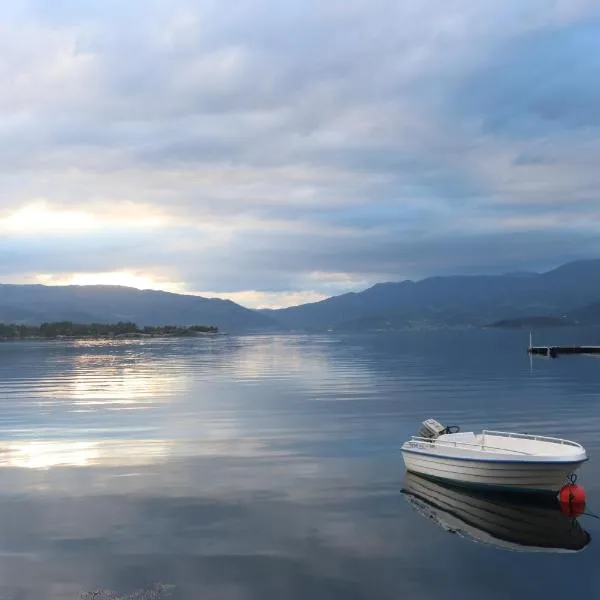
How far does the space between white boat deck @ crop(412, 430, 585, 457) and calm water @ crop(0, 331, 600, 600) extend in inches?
87.7

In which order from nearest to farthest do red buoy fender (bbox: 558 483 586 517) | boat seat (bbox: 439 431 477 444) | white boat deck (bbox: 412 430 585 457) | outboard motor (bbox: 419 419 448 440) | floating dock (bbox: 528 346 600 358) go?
red buoy fender (bbox: 558 483 586 517), white boat deck (bbox: 412 430 585 457), boat seat (bbox: 439 431 477 444), outboard motor (bbox: 419 419 448 440), floating dock (bbox: 528 346 600 358)

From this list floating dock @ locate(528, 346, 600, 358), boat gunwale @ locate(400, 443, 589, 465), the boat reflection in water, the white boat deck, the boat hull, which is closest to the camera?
the boat reflection in water

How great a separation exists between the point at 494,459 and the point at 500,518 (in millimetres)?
3041

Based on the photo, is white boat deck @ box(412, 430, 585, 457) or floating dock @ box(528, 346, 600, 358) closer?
white boat deck @ box(412, 430, 585, 457)

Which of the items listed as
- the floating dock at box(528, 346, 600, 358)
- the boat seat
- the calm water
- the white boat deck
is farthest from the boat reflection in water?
the floating dock at box(528, 346, 600, 358)

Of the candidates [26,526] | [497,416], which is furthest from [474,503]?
[497,416]

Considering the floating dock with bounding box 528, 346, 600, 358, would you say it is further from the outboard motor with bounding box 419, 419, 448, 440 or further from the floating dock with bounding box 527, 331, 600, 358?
the outboard motor with bounding box 419, 419, 448, 440

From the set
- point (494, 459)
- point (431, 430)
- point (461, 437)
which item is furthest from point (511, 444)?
point (494, 459)

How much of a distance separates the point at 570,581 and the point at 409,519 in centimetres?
754

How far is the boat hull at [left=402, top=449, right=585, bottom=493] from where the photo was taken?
28.9 metres

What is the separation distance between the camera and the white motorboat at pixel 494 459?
95.2ft

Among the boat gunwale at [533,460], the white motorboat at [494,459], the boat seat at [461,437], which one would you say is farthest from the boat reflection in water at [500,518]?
the boat seat at [461,437]

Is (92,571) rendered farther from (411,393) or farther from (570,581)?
(411,393)

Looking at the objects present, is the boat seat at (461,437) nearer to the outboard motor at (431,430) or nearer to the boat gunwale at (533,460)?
the outboard motor at (431,430)
